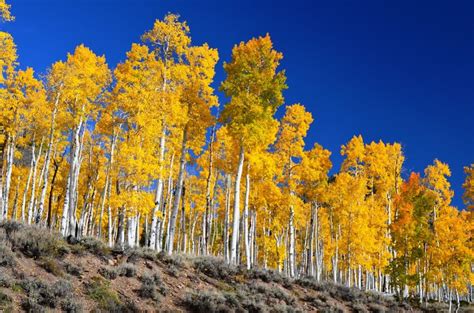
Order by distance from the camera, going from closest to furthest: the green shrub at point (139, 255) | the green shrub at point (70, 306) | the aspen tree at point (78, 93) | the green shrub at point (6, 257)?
the green shrub at point (70, 306) < the green shrub at point (6, 257) < the green shrub at point (139, 255) < the aspen tree at point (78, 93)

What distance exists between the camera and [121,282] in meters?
14.8

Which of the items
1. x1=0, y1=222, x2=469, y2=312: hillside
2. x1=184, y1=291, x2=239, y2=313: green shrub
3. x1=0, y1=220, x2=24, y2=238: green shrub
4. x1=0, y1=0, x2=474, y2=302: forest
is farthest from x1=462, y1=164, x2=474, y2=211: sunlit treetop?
x1=0, y1=220, x2=24, y2=238: green shrub

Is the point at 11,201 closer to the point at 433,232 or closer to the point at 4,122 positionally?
the point at 4,122

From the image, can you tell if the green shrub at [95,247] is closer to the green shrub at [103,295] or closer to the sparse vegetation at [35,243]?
the sparse vegetation at [35,243]

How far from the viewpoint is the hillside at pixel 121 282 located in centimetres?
1178

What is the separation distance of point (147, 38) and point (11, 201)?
1047 inches

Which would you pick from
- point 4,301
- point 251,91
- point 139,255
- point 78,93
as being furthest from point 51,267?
point 251,91

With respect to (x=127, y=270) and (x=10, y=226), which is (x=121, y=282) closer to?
(x=127, y=270)

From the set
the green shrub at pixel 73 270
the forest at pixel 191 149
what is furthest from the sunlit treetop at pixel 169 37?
the green shrub at pixel 73 270

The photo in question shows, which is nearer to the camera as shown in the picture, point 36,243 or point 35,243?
point 35,243

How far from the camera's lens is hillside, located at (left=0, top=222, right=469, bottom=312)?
1178 centimetres

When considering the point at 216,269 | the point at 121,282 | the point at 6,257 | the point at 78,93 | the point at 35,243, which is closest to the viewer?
the point at 6,257

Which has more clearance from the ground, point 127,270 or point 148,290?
point 127,270

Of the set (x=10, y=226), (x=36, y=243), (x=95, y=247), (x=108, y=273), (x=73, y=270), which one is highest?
(x=10, y=226)
